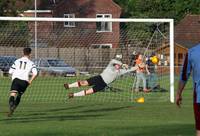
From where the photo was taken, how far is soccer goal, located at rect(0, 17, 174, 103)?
1068 inches

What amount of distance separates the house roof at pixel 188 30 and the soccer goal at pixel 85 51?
3300 cm

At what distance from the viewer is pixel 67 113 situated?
19578mm

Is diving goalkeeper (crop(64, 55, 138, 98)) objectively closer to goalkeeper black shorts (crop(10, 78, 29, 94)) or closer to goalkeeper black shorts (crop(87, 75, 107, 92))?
goalkeeper black shorts (crop(87, 75, 107, 92))

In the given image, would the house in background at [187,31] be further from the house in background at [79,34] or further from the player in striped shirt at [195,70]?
the player in striped shirt at [195,70]

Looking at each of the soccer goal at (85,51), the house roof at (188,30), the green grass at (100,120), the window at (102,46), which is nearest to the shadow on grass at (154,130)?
the green grass at (100,120)

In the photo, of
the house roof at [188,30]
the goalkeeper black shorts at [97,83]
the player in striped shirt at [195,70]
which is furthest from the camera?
the house roof at [188,30]

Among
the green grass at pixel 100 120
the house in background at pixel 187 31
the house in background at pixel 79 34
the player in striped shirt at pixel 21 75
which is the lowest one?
the green grass at pixel 100 120

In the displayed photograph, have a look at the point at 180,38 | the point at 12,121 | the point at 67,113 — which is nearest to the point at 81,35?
the point at 67,113

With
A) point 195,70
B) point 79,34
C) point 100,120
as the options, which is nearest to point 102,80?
point 100,120

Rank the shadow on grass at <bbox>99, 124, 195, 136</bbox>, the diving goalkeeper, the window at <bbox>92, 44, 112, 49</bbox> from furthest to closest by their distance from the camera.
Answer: the window at <bbox>92, 44, 112, 49</bbox>
the diving goalkeeper
the shadow on grass at <bbox>99, 124, 195, 136</bbox>

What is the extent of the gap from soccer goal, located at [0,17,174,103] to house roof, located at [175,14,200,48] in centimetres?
3300

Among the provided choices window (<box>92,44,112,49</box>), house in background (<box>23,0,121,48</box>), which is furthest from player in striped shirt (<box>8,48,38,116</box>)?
window (<box>92,44,112,49</box>)

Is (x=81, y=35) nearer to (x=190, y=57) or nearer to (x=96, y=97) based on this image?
(x=96, y=97)

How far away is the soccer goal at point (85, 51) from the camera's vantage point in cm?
2712
